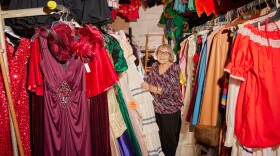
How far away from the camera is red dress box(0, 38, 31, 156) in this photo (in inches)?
48.9

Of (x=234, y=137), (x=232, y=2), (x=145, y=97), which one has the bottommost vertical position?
(x=234, y=137)

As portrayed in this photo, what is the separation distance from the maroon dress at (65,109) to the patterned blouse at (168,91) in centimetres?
130

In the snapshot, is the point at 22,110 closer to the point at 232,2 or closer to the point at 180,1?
the point at 232,2

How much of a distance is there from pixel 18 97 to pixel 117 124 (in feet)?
2.12

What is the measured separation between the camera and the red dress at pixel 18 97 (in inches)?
48.9

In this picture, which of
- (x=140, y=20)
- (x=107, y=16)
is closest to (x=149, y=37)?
(x=140, y=20)

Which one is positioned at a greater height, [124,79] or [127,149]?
[124,79]

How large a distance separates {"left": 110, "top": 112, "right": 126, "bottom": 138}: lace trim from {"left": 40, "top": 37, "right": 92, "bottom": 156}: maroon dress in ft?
0.71

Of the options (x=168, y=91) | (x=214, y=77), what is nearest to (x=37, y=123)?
(x=214, y=77)

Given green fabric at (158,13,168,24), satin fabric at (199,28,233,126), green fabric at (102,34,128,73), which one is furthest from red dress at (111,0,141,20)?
satin fabric at (199,28,233,126)

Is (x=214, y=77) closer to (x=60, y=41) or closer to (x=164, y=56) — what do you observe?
(x=60, y=41)

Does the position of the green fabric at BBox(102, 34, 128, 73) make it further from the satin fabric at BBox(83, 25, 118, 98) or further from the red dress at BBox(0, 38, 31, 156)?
the red dress at BBox(0, 38, 31, 156)

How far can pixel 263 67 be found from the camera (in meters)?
1.16

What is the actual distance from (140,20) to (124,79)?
7.63ft
